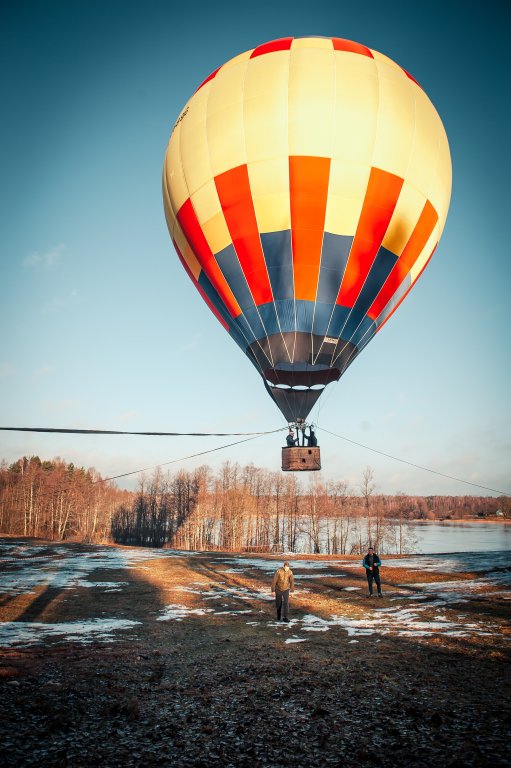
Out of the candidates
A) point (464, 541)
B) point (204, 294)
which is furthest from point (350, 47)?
point (464, 541)

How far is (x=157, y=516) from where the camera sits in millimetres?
64562

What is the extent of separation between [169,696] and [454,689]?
3.25 metres

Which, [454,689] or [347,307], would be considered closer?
[454,689]

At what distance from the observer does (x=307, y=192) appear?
11.8 metres

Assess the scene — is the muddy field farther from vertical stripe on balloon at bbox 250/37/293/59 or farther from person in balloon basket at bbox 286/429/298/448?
vertical stripe on balloon at bbox 250/37/293/59

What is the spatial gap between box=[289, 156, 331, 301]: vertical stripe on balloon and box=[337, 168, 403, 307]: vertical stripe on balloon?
91 centimetres

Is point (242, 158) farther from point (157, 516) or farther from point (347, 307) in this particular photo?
point (157, 516)

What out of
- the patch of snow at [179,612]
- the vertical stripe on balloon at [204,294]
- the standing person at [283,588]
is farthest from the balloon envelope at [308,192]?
the patch of snow at [179,612]

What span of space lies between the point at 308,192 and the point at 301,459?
6894mm

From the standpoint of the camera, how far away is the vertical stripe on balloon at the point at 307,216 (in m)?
11.7

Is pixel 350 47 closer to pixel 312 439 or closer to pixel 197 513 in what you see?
pixel 312 439

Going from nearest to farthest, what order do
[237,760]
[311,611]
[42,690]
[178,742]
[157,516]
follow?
[237,760] → [178,742] → [42,690] → [311,611] → [157,516]

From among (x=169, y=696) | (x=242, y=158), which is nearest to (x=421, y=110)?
(x=242, y=158)

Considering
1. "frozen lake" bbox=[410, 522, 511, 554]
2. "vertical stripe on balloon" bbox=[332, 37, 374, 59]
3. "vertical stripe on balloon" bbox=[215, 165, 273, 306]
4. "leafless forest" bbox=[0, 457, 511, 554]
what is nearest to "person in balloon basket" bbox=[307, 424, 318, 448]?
"vertical stripe on balloon" bbox=[215, 165, 273, 306]
